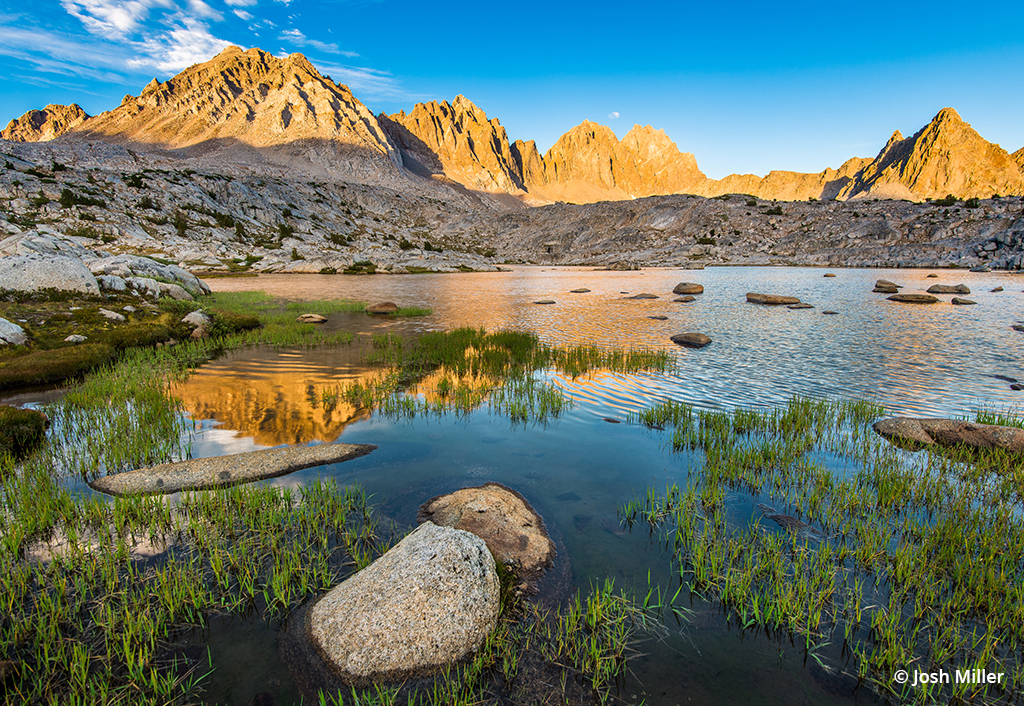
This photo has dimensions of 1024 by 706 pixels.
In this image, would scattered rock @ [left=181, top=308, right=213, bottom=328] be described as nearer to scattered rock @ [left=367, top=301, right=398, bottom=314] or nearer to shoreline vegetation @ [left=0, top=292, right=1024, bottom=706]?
scattered rock @ [left=367, top=301, right=398, bottom=314]

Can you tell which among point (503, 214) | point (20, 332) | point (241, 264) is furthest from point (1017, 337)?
point (503, 214)

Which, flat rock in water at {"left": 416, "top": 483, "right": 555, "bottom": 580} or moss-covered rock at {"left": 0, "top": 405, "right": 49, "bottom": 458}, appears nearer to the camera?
flat rock in water at {"left": 416, "top": 483, "right": 555, "bottom": 580}

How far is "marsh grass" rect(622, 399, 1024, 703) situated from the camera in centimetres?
456

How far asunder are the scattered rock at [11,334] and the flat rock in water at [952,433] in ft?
87.5

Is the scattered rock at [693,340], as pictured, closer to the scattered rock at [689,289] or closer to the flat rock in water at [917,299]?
the scattered rock at [689,289]

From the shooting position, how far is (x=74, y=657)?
4.21 meters

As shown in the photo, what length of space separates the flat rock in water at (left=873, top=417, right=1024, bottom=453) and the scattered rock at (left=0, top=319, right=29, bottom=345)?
26.7m

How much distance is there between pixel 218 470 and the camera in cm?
828

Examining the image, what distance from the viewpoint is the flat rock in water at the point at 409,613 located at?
14.5 ft

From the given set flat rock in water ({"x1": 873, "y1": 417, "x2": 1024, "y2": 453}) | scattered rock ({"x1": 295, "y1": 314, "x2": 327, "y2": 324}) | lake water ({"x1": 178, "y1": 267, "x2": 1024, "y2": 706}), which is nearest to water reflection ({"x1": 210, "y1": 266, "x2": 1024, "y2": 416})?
lake water ({"x1": 178, "y1": 267, "x2": 1024, "y2": 706})

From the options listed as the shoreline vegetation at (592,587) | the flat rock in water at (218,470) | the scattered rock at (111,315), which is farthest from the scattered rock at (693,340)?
the scattered rock at (111,315)

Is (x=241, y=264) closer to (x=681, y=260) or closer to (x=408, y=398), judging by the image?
(x=408, y=398)

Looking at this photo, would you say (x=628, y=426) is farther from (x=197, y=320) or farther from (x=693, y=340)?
(x=197, y=320)

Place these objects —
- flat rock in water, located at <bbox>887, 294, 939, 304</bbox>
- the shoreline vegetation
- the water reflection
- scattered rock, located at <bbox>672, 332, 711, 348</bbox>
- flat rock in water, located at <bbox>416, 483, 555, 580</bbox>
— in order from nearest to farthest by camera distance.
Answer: the shoreline vegetation → flat rock in water, located at <bbox>416, 483, 555, 580</bbox> → the water reflection → scattered rock, located at <bbox>672, 332, 711, 348</bbox> → flat rock in water, located at <bbox>887, 294, 939, 304</bbox>
